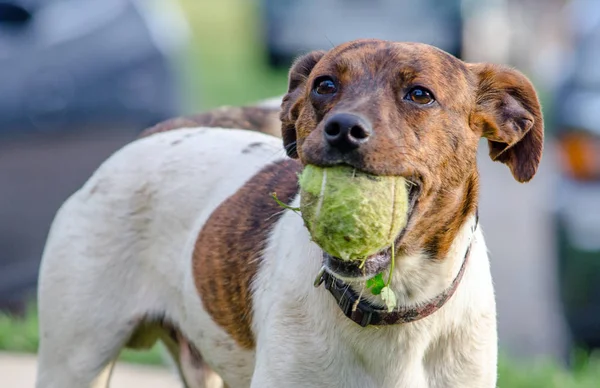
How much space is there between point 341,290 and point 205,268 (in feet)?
2.80

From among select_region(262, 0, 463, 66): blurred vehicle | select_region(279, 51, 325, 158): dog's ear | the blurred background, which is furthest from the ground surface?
select_region(262, 0, 463, 66): blurred vehicle

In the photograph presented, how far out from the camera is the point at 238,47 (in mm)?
22469

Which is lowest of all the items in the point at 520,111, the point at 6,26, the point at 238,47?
the point at 238,47

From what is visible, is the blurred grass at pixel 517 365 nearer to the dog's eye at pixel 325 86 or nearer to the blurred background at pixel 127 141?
the blurred background at pixel 127 141

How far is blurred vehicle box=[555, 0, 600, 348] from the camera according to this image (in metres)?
6.73

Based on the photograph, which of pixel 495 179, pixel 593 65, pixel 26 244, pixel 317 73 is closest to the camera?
pixel 317 73

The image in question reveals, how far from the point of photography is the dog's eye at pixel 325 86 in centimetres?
380

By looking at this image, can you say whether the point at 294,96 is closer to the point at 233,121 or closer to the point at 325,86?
the point at 325,86

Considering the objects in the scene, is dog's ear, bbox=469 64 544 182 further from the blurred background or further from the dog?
the blurred background

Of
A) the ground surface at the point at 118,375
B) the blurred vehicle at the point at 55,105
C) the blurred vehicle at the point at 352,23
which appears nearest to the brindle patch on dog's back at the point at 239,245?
the ground surface at the point at 118,375

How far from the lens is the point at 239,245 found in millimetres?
4492

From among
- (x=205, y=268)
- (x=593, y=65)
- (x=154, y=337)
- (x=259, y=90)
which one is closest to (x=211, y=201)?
(x=205, y=268)

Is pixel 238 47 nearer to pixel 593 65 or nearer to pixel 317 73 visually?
pixel 593 65

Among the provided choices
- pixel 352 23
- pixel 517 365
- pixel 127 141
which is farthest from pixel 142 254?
pixel 352 23
